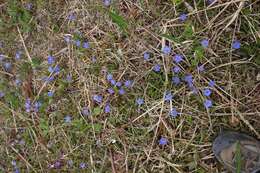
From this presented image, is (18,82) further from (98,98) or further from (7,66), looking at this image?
(98,98)

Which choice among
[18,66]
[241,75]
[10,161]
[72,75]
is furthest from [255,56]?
[10,161]

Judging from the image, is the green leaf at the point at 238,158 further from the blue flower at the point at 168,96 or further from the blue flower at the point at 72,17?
the blue flower at the point at 72,17

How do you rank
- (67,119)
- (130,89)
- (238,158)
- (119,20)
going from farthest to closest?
(67,119)
(130,89)
(119,20)
(238,158)

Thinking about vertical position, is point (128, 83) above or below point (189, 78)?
below

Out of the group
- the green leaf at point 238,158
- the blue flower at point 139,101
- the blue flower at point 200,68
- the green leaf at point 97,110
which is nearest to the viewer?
the green leaf at point 238,158

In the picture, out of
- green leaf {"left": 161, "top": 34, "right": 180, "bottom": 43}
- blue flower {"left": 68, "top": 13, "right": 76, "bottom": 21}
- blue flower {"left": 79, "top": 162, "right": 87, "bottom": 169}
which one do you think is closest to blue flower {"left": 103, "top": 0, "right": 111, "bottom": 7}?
blue flower {"left": 68, "top": 13, "right": 76, "bottom": 21}

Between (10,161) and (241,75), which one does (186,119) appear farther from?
(10,161)

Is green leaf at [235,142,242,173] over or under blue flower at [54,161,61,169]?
over

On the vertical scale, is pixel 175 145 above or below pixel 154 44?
below

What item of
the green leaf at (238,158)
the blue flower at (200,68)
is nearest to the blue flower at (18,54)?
the blue flower at (200,68)

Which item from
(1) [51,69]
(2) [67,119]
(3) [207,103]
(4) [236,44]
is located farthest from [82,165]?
(4) [236,44]

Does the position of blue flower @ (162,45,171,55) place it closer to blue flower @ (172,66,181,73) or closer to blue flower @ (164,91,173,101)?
blue flower @ (172,66,181,73)
